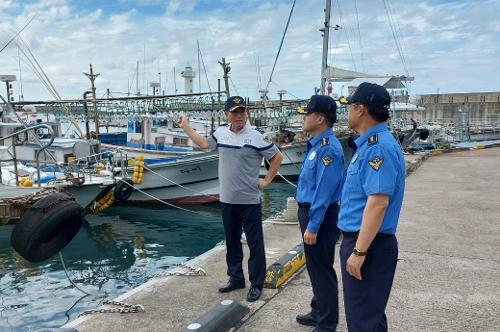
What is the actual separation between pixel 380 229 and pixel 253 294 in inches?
77.5

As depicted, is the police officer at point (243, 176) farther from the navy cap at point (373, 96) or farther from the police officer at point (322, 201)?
the navy cap at point (373, 96)

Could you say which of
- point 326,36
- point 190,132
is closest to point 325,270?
point 190,132

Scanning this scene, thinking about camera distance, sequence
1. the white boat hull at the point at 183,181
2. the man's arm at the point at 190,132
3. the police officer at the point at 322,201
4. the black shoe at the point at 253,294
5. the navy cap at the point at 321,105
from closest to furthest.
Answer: the police officer at the point at 322,201 → the navy cap at the point at 321,105 → the black shoe at the point at 253,294 → the man's arm at the point at 190,132 → the white boat hull at the point at 183,181

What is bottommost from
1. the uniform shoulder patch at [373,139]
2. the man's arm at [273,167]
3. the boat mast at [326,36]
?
the man's arm at [273,167]

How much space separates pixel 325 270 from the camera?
3168 millimetres

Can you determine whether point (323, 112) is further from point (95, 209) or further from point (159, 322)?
point (95, 209)

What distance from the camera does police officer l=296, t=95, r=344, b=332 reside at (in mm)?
3080

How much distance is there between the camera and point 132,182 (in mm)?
12523

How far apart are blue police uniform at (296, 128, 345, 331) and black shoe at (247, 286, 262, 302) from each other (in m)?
0.84

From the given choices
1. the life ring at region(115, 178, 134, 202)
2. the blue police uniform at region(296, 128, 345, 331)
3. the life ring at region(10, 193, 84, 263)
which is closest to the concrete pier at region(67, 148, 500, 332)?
the blue police uniform at region(296, 128, 345, 331)

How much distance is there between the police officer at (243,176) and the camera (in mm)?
4000

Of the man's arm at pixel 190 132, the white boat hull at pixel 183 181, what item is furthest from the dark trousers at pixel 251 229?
the white boat hull at pixel 183 181

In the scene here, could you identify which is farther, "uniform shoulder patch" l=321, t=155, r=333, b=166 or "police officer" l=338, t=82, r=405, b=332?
"uniform shoulder patch" l=321, t=155, r=333, b=166

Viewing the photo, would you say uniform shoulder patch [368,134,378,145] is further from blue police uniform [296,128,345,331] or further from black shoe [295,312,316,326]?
black shoe [295,312,316,326]
